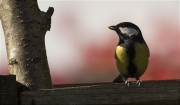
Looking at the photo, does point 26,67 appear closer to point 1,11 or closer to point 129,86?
point 1,11

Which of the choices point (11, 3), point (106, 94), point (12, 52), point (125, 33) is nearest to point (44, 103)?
point (106, 94)

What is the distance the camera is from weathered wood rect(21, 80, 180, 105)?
1.64m

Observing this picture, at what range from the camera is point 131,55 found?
90.5 inches

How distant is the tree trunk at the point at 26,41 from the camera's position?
1923 millimetres

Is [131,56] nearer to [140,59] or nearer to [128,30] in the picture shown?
[140,59]

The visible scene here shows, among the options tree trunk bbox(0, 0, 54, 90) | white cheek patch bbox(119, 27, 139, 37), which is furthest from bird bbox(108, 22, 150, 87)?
tree trunk bbox(0, 0, 54, 90)

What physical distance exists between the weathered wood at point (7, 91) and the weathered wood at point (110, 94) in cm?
4

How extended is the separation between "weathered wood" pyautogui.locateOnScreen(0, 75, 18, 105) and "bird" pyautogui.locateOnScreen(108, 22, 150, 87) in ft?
2.44

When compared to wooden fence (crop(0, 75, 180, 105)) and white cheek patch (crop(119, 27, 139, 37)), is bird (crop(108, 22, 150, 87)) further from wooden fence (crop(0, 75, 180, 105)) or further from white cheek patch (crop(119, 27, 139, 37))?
wooden fence (crop(0, 75, 180, 105))

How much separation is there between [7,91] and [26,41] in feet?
1.24

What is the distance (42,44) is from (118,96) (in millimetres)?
475

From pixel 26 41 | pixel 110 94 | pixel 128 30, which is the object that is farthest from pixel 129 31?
pixel 110 94

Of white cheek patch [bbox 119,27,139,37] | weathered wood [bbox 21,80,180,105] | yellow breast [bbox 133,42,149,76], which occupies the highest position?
white cheek patch [bbox 119,27,139,37]

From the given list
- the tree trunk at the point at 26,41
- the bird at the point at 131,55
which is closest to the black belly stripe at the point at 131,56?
the bird at the point at 131,55
